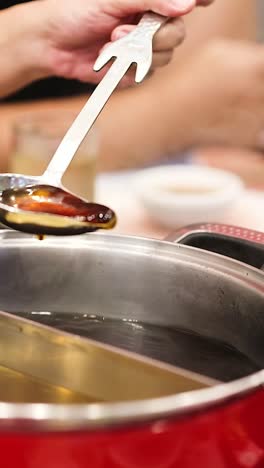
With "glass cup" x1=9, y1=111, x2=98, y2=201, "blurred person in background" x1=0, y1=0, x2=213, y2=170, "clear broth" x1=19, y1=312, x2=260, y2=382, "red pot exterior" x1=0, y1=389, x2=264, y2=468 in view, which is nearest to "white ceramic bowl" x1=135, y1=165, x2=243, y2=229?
"glass cup" x1=9, y1=111, x2=98, y2=201

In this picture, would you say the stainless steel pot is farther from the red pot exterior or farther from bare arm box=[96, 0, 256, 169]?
bare arm box=[96, 0, 256, 169]

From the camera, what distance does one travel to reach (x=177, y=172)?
1.72 metres

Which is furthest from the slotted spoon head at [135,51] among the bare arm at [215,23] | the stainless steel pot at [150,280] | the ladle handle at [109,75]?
the bare arm at [215,23]

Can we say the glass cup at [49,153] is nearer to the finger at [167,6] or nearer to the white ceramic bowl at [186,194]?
the white ceramic bowl at [186,194]

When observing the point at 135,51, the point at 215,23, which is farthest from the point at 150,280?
the point at 215,23

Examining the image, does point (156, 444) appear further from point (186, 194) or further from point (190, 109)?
point (190, 109)

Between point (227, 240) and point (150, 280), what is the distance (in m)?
0.11

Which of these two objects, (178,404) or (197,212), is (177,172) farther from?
(178,404)

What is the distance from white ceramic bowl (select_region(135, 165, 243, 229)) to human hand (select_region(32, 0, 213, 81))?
0.87ft

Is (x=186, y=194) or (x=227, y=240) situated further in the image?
(x=186, y=194)

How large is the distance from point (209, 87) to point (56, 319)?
148 cm

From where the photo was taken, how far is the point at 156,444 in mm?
564

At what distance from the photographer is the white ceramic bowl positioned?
1.49 meters

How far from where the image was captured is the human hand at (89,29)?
112 cm
